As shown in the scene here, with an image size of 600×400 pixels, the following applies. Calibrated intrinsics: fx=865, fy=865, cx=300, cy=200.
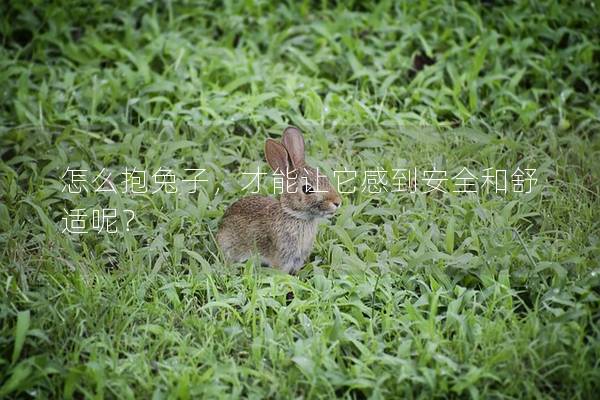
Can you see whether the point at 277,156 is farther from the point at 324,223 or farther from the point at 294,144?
the point at 324,223

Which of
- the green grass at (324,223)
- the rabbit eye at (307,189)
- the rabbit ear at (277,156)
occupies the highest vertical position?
the rabbit ear at (277,156)

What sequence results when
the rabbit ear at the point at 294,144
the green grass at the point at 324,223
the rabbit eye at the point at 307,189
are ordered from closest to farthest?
the green grass at the point at 324,223, the rabbit eye at the point at 307,189, the rabbit ear at the point at 294,144

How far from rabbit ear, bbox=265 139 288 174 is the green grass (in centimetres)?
56

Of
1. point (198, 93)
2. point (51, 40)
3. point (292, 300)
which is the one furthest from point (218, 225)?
point (51, 40)

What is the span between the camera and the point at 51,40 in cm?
727

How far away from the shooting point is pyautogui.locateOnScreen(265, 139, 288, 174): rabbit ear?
4977 mm

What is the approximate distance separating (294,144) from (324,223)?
1.99 feet

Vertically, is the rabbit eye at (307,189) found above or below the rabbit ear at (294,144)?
below

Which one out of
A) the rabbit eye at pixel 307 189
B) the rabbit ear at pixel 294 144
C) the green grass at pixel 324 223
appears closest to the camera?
A: the green grass at pixel 324 223

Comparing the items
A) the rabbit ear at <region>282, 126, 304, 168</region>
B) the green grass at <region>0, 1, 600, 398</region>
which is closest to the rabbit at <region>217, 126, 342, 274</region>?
the rabbit ear at <region>282, 126, 304, 168</region>

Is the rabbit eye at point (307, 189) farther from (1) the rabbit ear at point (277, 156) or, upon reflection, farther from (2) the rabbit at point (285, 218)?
(1) the rabbit ear at point (277, 156)

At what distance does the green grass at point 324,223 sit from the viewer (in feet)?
13.2

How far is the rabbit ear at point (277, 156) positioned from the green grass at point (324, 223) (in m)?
0.56

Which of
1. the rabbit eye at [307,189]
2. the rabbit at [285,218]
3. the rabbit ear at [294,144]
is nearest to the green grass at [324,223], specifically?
the rabbit at [285,218]
